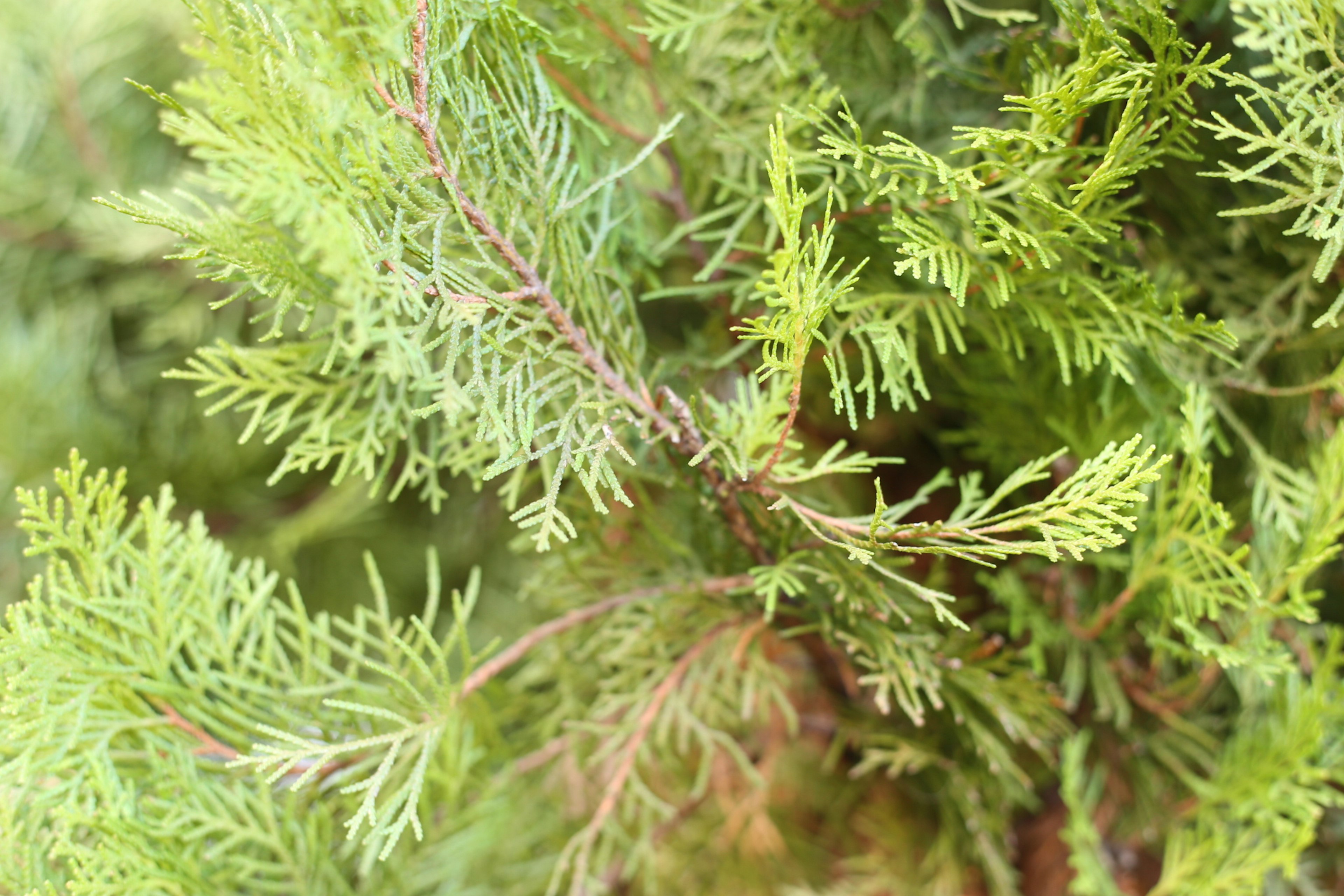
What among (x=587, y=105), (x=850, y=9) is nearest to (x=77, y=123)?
(x=587, y=105)

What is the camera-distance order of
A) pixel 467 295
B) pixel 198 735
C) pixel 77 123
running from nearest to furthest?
pixel 467 295 < pixel 198 735 < pixel 77 123

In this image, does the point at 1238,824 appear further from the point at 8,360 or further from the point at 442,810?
the point at 8,360

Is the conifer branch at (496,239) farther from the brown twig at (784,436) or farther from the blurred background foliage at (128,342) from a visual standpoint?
the blurred background foliage at (128,342)

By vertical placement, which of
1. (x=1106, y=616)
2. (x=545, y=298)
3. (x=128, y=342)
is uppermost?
(x=545, y=298)

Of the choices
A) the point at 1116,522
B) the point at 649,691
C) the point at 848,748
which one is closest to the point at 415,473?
the point at 649,691

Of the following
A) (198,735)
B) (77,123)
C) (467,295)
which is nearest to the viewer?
(467,295)

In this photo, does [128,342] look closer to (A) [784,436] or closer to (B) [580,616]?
(B) [580,616]

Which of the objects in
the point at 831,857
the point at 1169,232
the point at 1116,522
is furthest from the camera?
the point at 831,857
